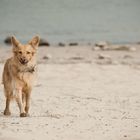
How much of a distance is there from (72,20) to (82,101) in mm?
32391

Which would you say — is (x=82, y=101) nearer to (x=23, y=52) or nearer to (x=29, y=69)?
(x=29, y=69)

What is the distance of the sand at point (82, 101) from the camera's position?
908 cm

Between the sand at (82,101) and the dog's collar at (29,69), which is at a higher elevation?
the dog's collar at (29,69)

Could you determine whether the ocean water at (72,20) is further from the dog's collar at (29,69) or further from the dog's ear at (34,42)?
the dog's collar at (29,69)

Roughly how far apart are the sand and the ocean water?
11.5 meters

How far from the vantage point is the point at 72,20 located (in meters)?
44.7

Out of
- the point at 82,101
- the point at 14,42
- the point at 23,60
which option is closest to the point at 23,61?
the point at 23,60

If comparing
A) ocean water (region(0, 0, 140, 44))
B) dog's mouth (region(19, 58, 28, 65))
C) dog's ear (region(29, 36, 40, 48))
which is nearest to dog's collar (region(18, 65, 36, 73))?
dog's mouth (region(19, 58, 28, 65))

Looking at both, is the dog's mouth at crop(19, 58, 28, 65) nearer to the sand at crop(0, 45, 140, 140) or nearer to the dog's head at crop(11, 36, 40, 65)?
the dog's head at crop(11, 36, 40, 65)

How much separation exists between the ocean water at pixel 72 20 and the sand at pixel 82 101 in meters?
11.5

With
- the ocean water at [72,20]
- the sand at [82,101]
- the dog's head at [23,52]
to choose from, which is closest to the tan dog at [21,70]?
the dog's head at [23,52]

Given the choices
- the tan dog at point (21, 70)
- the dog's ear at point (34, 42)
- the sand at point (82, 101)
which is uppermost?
the dog's ear at point (34, 42)

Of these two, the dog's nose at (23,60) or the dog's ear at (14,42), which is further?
the dog's ear at (14,42)

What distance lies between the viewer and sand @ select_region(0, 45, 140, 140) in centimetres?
908
